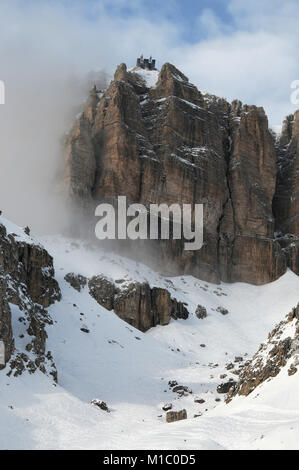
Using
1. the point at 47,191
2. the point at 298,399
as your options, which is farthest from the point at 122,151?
the point at 298,399

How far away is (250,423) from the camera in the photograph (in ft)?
71.4

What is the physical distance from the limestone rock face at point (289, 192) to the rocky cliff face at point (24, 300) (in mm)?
48788

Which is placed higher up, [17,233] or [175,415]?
[17,233]

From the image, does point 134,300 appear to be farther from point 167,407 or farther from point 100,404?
point 100,404

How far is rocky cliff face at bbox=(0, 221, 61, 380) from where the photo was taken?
102 ft

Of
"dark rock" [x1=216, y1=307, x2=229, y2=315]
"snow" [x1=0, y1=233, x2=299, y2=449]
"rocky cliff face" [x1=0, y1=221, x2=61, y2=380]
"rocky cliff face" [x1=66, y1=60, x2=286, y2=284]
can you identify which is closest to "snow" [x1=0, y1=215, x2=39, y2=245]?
"rocky cliff face" [x1=0, y1=221, x2=61, y2=380]

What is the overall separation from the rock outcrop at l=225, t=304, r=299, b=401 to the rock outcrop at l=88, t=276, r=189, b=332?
27.0m

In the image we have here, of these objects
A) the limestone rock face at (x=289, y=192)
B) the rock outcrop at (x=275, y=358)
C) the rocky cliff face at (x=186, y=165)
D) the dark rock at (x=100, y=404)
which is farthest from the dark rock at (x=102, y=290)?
the limestone rock face at (x=289, y=192)

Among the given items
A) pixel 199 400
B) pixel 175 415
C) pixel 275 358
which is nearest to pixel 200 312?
pixel 199 400

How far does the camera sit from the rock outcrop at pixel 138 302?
56906mm

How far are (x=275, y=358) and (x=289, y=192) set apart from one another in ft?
229

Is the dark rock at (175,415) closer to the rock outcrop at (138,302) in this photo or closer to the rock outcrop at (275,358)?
the rock outcrop at (275,358)

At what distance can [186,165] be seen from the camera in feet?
270

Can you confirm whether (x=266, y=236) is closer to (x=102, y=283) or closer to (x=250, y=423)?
(x=102, y=283)
